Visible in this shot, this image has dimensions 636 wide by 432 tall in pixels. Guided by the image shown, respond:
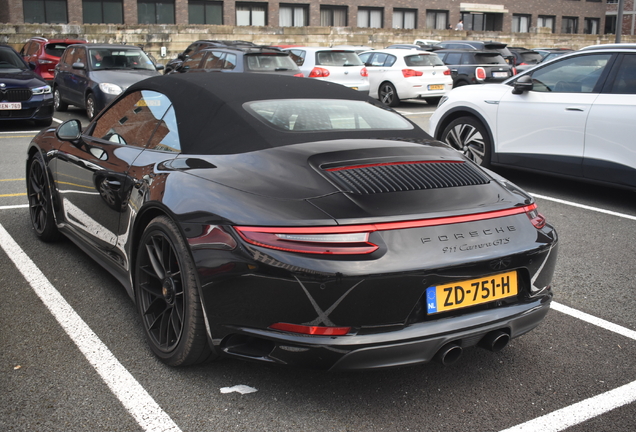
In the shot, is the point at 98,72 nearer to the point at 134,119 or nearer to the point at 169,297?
the point at 134,119

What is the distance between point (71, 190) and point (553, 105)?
5.14 metres

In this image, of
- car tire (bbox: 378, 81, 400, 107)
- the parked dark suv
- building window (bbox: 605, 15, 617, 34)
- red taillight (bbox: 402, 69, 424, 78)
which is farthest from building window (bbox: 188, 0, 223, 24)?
building window (bbox: 605, 15, 617, 34)

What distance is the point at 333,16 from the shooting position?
47969 millimetres

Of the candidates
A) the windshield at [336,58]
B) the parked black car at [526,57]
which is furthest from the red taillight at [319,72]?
the parked black car at [526,57]

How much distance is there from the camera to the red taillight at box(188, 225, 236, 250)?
2.79 metres

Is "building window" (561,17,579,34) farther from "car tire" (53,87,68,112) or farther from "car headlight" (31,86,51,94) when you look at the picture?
"car headlight" (31,86,51,94)

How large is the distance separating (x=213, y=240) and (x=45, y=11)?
40.8 meters

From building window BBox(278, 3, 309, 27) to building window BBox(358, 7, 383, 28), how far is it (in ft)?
14.9

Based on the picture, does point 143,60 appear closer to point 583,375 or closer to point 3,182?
point 3,182

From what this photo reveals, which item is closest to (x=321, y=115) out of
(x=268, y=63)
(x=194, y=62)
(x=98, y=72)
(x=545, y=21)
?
(x=268, y=63)

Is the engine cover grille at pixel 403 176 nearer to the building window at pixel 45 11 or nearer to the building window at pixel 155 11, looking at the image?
the building window at pixel 45 11

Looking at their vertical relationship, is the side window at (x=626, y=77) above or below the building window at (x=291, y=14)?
below

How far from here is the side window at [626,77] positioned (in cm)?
661

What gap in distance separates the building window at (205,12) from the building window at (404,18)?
554 inches
